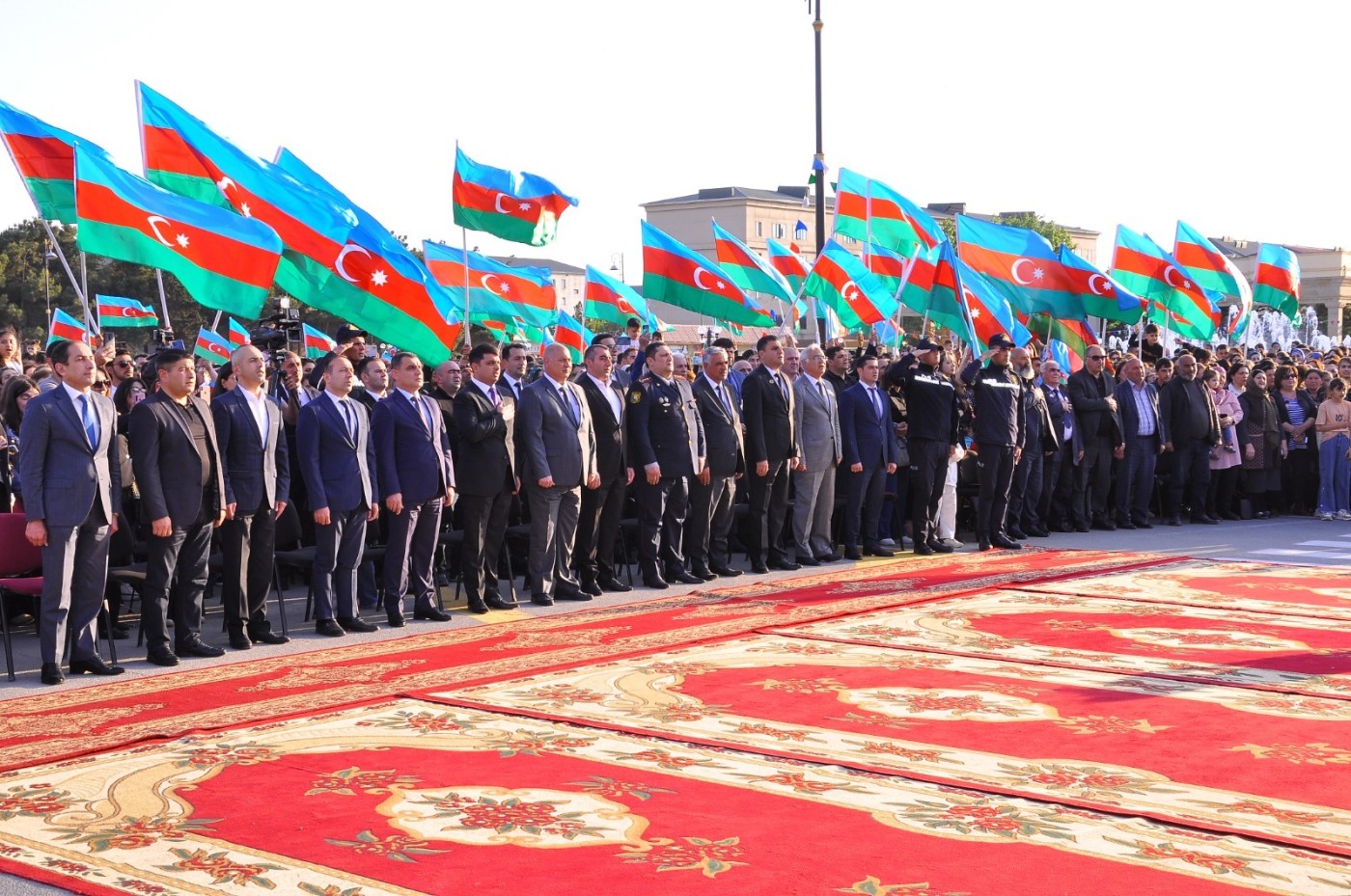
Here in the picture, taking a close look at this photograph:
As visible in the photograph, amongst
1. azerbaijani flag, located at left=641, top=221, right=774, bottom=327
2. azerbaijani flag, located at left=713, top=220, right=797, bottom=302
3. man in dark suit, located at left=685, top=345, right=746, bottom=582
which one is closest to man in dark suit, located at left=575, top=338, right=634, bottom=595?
man in dark suit, located at left=685, top=345, right=746, bottom=582

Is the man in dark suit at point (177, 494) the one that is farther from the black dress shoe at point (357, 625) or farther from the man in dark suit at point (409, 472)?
the man in dark suit at point (409, 472)

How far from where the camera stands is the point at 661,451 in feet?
44.1

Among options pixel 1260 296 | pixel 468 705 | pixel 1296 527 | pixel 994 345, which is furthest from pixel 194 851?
pixel 1260 296

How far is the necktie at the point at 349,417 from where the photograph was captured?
11.1m

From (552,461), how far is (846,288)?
10.2m

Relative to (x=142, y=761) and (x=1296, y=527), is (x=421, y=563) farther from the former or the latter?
(x=1296, y=527)

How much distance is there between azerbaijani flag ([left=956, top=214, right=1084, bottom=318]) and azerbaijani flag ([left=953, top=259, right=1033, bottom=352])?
0.65 metres

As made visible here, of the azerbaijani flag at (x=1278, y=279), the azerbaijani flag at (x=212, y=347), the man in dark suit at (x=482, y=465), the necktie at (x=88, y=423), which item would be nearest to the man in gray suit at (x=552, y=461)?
the man in dark suit at (x=482, y=465)

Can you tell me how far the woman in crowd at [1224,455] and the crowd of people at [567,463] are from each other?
4 centimetres

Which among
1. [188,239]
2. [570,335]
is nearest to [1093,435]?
[570,335]

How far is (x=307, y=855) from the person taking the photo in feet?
17.7

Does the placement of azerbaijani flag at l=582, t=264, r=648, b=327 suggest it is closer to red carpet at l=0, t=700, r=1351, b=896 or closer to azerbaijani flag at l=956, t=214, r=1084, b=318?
azerbaijani flag at l=956, t=214, r=1084, b=318

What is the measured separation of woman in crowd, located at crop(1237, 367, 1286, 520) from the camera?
2003cm

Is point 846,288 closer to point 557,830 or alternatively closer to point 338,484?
point 338,484
